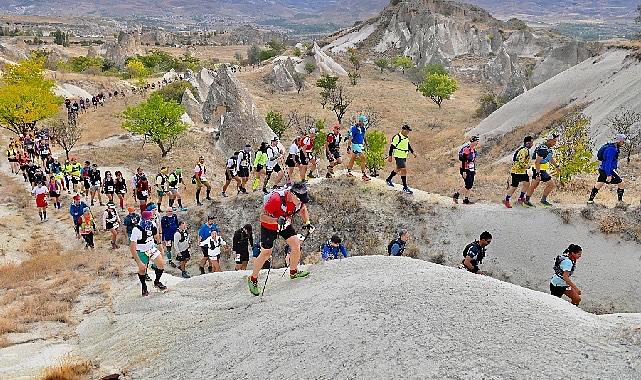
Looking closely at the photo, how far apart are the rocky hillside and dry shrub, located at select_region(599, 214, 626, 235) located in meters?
71.1

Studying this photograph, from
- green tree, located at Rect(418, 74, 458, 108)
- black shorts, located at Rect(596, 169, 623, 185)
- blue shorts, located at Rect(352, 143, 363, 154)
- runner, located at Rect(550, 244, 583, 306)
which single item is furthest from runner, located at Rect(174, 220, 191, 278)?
green tree, located at Rect(418, 74, 458, 108)

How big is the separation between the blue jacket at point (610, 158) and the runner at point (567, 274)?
4.85 meters

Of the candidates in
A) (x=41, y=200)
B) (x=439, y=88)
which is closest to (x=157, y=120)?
(x=41, y=200)

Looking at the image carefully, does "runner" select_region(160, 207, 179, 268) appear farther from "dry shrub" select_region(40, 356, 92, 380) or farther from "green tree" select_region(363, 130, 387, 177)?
"green tree" select_region(363, 130, 387, 177)

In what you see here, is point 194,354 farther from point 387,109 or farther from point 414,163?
point 387,109

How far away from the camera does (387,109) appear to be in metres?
57.2

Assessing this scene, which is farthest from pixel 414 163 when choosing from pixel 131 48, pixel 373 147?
pixel 131 48

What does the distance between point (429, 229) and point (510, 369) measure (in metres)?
9.43

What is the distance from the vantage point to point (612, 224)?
544 inches

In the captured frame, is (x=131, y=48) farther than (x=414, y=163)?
Yes

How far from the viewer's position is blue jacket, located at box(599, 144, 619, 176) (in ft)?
44.3

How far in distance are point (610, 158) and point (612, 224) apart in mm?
1844

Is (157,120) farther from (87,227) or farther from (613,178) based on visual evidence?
(613,178)

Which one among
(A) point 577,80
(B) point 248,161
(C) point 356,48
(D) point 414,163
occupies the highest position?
(C) point 356,48
